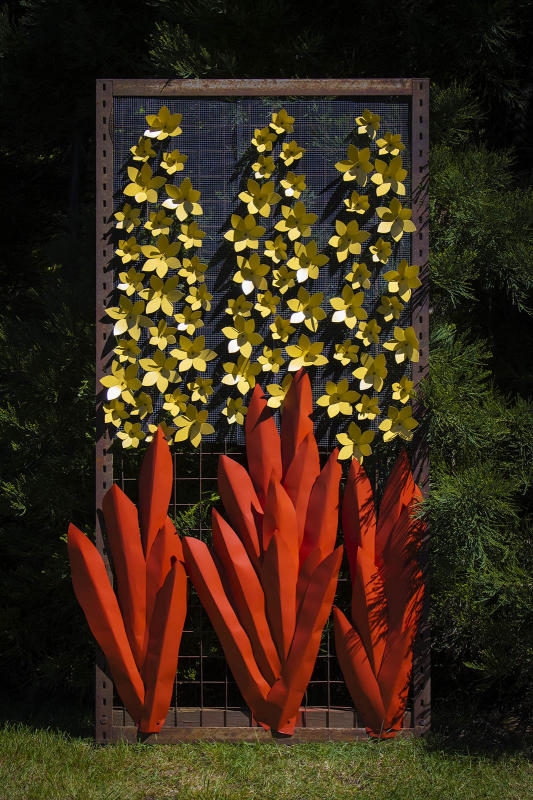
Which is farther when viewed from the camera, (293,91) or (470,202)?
(470,202)

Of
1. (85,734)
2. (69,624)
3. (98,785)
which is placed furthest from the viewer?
(69,624)

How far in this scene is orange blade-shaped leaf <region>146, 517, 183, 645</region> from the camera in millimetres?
3389

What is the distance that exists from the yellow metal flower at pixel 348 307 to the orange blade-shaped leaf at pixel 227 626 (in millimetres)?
1133

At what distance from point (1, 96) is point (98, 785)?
4004 millimetres

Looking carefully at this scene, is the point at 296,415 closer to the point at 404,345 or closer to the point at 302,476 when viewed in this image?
the point at 302,476

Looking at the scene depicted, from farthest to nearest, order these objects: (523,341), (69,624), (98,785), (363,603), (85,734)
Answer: (69,624)
(523,341)
(85,734)
(363,603)
(98,785)

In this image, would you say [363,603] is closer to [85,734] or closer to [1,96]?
[85,734]

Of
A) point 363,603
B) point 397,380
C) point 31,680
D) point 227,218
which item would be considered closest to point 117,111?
point 227,218

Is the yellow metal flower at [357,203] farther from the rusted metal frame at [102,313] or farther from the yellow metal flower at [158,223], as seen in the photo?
the rusted metal frame at [102,313]

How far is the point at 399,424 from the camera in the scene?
344 cm

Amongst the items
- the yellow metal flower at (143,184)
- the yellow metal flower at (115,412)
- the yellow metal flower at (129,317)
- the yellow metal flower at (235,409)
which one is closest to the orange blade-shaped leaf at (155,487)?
the yellow metal flower at (115,412)

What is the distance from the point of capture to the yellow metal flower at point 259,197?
11.2ft

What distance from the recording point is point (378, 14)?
4.47 meters

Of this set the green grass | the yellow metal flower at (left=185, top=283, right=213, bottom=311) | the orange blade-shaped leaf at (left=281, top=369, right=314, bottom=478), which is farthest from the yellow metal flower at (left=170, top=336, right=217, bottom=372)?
the green grass
